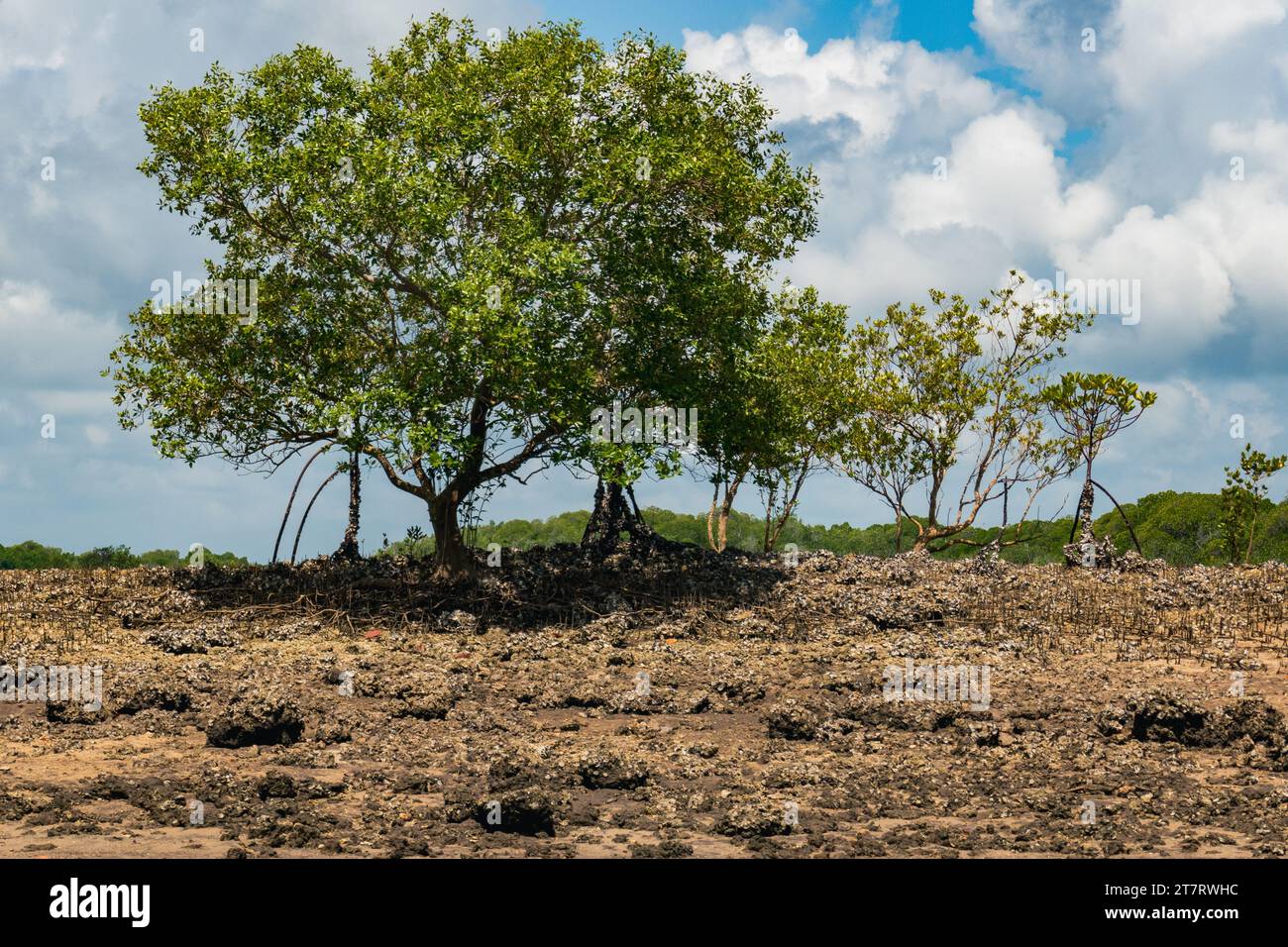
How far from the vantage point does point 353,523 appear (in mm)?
29500

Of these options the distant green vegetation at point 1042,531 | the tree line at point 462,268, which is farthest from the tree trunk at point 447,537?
the distant green vegetation at point 1042,531

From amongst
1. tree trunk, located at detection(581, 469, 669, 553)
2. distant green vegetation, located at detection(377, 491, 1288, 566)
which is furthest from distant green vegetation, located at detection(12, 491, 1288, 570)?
tree trunk, located at detection(581, 469, 669, 553)

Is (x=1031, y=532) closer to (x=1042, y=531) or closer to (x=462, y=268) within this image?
(x=1042, y=531)

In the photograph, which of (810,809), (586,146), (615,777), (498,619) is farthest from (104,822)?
(586,146)

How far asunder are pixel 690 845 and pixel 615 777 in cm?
230

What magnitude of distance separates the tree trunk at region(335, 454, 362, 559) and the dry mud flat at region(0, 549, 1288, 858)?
1.41 metres

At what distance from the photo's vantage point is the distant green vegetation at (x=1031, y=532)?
183 feet

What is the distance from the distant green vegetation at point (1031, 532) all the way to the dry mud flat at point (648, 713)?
26.9m

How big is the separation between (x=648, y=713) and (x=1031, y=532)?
4048 centimetres

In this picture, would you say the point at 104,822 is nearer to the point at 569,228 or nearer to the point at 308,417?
the point at 308,417

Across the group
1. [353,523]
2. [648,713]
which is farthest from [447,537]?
[648,713]

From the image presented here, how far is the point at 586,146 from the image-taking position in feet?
84.4

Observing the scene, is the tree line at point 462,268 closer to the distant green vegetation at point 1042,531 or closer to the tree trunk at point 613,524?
the tree trunk at point 613,524

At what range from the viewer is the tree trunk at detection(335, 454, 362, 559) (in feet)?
96.3
